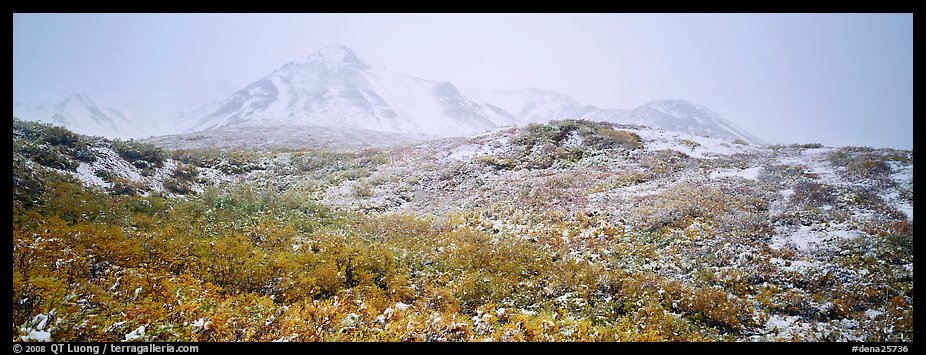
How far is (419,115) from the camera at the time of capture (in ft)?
495

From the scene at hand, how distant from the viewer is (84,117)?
139 m

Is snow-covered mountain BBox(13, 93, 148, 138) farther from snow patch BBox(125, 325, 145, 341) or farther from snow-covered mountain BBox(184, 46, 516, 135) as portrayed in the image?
snow patch BBox(125, 325, 145, 341)

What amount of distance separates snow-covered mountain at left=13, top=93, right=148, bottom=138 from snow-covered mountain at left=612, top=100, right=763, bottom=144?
183554 mm

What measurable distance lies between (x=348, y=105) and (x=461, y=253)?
144436mm

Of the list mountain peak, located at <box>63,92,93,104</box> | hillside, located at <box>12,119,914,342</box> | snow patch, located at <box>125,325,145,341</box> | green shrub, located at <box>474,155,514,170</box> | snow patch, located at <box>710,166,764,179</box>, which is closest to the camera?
snow patch, located at <box>125,325,145,341</box>

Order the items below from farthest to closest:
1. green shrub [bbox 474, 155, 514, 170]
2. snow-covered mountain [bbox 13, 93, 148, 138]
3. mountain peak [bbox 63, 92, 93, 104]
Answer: mountain peak [bbox 63, 92, 93, 104] → snow-covered mountain [bbox 13, 93, 148, 138] → green shrub [bbox 474, 155, 514, 170]

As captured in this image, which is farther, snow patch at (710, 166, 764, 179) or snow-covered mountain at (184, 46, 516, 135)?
snow-covered mountain at (184, 46, 516, 135)

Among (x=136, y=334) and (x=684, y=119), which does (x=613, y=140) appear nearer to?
(x=136, y=334)

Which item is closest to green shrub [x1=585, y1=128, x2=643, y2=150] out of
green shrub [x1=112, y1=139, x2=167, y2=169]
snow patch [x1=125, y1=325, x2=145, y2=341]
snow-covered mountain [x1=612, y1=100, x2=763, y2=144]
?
snow patch [x1=125, y1=325, x2=145, y2=341]

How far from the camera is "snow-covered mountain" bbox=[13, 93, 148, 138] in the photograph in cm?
12276

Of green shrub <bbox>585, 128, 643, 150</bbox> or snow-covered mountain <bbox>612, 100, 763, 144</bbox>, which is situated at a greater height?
snow-covered mountain <bbox>612, 100, 763, 144</bbox>

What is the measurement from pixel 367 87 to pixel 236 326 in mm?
179401
